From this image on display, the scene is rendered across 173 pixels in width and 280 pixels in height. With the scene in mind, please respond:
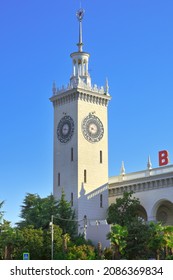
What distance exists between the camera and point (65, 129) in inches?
2687

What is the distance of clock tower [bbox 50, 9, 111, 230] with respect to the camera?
65.1 metres

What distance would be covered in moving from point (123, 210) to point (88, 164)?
7.70m

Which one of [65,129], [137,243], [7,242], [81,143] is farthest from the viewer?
[65,129]

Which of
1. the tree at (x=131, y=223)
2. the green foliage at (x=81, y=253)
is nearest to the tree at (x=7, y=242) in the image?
the green foliage at (x=81, y=253)

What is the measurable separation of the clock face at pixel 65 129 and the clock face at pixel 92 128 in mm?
1700

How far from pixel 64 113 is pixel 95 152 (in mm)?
6674

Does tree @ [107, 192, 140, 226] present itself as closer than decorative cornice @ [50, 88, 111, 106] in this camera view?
Yes

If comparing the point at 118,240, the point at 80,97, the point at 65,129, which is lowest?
the point at 118,240

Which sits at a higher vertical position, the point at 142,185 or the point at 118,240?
the point at 142,185

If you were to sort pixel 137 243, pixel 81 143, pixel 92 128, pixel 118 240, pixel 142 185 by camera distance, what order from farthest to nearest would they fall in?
pixel 92 128, pixel 81 143, pixel 142 185, pixel 137 243, pixel 118 240

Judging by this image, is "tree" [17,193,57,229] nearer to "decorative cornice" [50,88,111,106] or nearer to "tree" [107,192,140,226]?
"tree" [107,192,140,226]

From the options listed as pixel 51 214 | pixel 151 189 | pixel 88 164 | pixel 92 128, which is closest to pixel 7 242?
pixel 51 214

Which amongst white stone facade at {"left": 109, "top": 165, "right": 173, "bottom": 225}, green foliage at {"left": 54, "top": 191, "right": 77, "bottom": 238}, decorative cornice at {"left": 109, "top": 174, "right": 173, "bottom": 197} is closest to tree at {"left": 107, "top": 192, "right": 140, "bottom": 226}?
white stone facade at {"left": 109, "top": 165, "right": 173, "bottom": 225}

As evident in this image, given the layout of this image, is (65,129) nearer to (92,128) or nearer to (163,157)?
(92,128)
